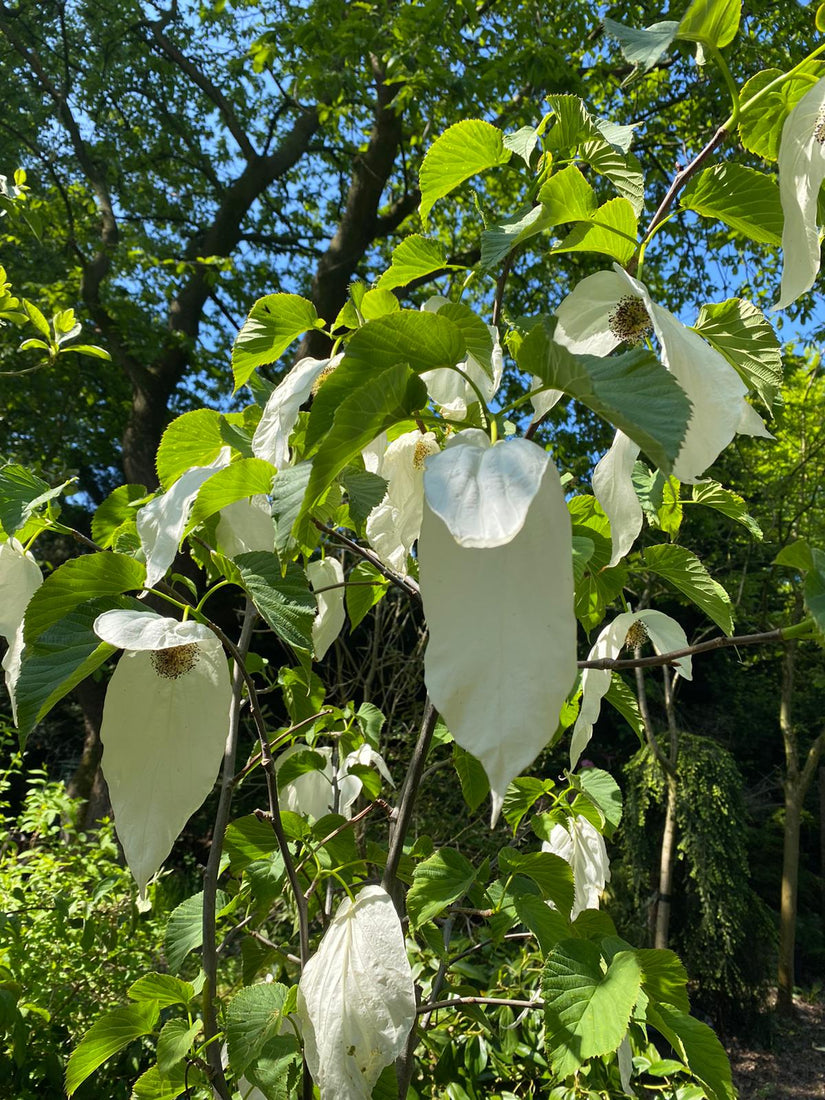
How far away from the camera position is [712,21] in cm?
51

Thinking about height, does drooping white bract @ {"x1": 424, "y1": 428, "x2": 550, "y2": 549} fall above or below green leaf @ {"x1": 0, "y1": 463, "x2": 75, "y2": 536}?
above

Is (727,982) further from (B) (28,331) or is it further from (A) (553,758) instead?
(B) (28,331)

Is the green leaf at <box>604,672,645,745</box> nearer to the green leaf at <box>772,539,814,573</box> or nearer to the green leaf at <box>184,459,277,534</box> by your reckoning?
the green leaf at <box>772,539,814,573</box>

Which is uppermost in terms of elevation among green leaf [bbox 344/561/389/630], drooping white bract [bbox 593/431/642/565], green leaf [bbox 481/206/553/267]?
green leaf [bbox 481/206/553/267]

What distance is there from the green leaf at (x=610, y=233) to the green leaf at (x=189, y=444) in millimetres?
322

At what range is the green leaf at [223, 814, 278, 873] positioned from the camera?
802mm

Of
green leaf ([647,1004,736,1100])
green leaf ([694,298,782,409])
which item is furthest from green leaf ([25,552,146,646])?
green leaf ([647,1004,736,1100])

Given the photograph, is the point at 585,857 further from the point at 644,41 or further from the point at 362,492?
the point at 644,41

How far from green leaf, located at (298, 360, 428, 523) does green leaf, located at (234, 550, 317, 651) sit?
0.13 m

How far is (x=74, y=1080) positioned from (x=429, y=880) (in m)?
0.40

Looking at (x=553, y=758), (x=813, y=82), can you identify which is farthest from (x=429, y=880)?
(x=553, y=758)

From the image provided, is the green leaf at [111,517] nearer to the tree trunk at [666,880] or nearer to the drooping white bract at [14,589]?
the drooping white bract at [14,589]

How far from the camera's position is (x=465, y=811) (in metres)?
3.96

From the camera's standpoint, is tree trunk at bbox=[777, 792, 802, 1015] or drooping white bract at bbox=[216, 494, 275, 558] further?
tree trunk at bbox=[777, 792, 802, 1015]
